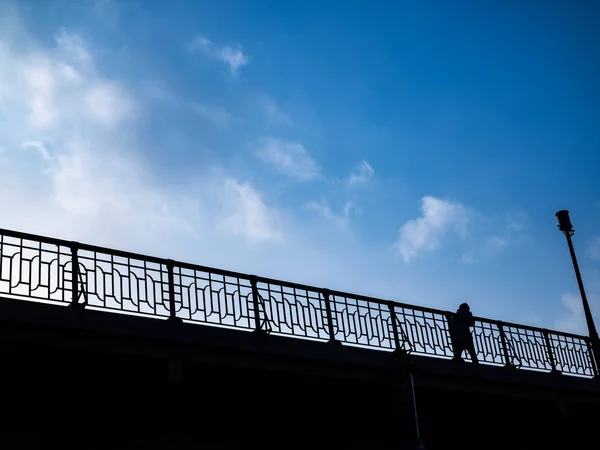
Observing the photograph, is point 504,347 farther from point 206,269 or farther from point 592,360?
point 206,269

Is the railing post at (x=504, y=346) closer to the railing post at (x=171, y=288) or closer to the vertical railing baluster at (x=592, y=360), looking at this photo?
the vertical railing baluster at (x=592, y=360)

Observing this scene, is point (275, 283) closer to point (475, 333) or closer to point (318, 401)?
point (318, 401)

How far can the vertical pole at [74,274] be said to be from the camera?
11242 millimetres

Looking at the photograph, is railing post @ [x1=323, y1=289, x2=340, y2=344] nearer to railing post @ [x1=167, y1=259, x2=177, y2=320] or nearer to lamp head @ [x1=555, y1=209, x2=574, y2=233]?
railing post @ [x1=167, y1=259, x2=177, y2=320]

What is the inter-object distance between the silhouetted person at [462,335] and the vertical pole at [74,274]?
28.4 ft

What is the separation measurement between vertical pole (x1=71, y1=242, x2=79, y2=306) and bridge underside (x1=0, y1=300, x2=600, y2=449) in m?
0.37

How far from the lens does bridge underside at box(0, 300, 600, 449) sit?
441 inches

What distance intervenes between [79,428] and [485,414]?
33.0 ft

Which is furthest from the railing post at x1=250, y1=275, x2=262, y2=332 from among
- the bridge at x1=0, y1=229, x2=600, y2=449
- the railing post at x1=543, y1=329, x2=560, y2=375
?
the railing post at x1=543, y1=329, x2=560, y2=375

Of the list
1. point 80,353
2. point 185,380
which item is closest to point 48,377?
point 80,353

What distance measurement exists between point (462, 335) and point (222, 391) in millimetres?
6081

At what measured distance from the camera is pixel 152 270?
492 inches

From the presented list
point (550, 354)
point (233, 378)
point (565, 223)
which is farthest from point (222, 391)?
point (565, 223)

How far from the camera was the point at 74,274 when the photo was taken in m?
11.5
